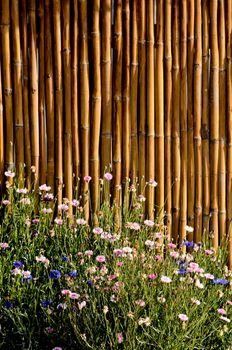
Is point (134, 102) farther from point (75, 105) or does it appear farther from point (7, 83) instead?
point (7, 83)

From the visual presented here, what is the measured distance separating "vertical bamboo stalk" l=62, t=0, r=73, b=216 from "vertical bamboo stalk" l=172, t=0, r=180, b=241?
0.66 meters

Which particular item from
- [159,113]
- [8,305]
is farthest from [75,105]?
[8,305]

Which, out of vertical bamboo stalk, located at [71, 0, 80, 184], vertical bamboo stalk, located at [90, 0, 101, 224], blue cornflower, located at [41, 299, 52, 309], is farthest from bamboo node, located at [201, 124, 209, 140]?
blue cornflower, located at [41, 299, 52, 309]

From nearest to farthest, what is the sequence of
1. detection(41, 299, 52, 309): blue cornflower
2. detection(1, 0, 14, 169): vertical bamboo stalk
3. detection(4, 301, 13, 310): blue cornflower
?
1. detection(41, 299, 52, 309): blue cornflower
2. detection(4, 301, 13, 310): blue cornflower
3. detection(1, 0, 14, 169): vertical bamboo stalk

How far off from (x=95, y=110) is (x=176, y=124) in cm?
52

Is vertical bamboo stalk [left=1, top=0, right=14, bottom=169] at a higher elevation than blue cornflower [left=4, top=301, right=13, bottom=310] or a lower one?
higher

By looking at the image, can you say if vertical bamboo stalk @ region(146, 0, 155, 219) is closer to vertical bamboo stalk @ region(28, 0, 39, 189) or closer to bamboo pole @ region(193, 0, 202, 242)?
bamboo pole @ region(193, 0, 202, 242)

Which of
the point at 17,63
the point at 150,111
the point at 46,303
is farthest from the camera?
the point at 150,111

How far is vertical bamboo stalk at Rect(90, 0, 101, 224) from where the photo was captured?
446 centimetres

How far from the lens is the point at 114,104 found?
14.8 ft

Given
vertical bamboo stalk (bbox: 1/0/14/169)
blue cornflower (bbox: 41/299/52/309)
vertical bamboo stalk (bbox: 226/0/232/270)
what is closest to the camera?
blue cornflower (bbox: 41/299/52/309)

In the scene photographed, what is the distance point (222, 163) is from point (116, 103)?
2.62 ft

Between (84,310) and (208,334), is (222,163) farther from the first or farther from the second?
(84,310)

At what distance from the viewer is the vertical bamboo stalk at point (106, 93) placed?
4488 millimetres
